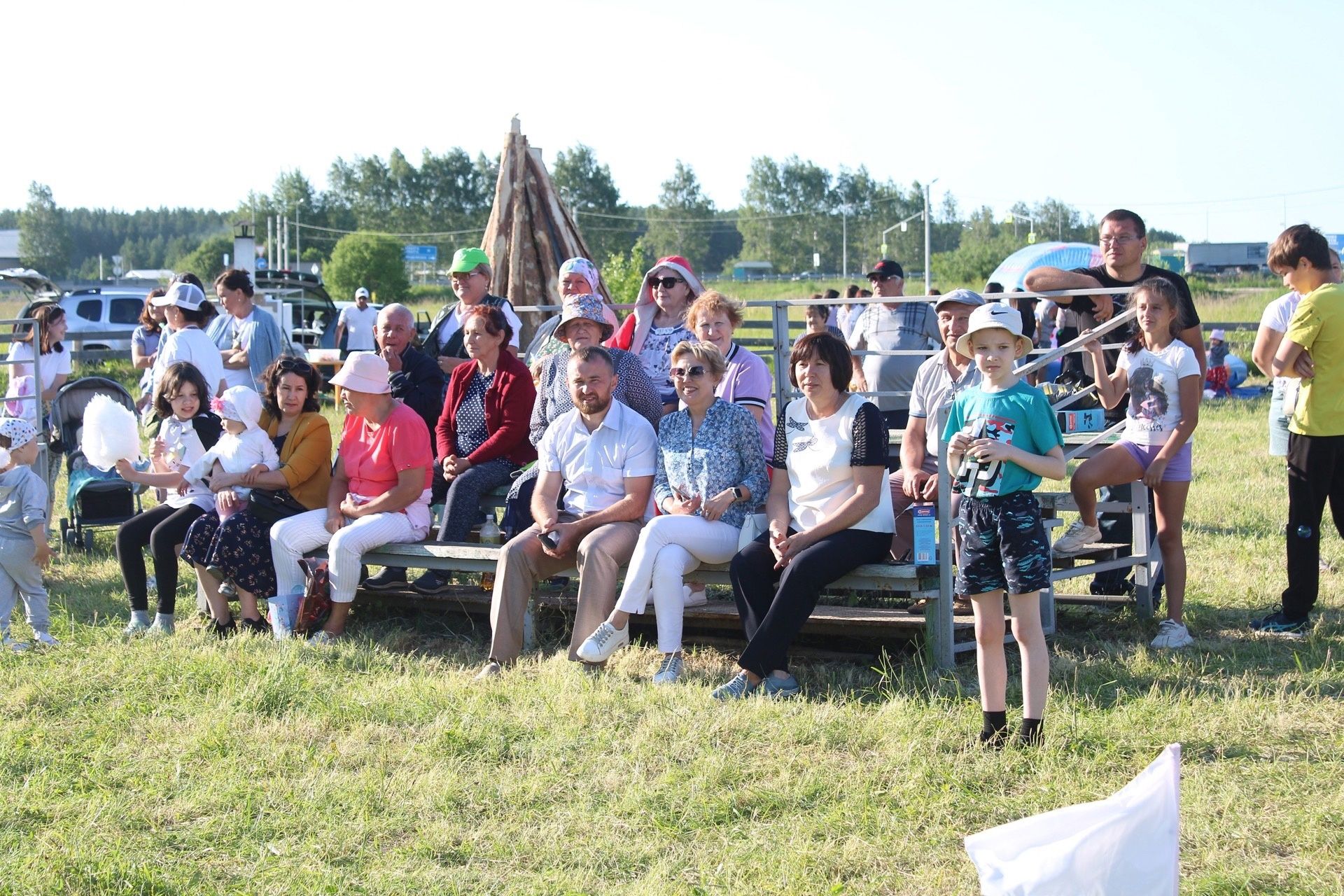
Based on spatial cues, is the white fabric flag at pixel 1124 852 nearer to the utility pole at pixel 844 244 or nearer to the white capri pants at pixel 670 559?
the white capri pants at pixel 670 559

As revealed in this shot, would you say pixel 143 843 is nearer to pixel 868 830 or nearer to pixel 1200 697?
pixel 868 830

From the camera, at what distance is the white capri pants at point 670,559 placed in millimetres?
5504

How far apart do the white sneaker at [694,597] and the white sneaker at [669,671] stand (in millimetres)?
368

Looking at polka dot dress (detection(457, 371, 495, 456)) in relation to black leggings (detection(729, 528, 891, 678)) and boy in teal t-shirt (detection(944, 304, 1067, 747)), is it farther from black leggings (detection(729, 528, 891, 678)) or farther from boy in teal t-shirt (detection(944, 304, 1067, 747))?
boy in teal t-shirt (detection(944, 304, 1067, 747))

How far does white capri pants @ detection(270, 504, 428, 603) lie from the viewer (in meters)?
6.29

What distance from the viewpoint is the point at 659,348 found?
22.0ft

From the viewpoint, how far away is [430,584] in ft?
21.7

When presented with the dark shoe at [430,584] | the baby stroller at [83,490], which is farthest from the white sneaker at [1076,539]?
the baby stroller at [83,490]

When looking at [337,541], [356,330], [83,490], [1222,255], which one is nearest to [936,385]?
[337,541]

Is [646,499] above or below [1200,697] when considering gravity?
above

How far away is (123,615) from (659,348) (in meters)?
3.14

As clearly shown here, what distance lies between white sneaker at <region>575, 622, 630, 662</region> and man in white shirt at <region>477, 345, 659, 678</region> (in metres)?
0.14

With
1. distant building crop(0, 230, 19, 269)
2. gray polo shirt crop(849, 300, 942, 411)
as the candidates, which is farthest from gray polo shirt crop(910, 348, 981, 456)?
distant building crop(0, 230, 19, 269)

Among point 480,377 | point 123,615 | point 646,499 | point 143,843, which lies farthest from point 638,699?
point 123,615
